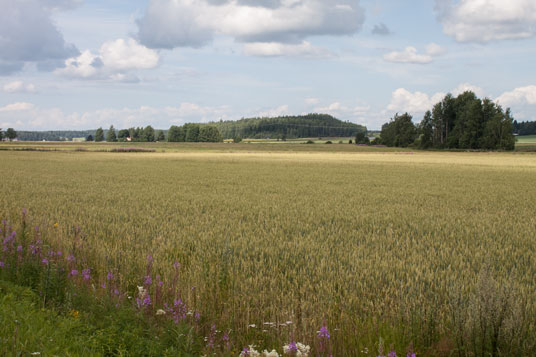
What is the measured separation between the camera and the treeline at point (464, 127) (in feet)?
361

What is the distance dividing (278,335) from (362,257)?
3538 mm

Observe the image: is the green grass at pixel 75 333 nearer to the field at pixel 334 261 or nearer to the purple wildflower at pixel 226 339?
the purple wildflower at pixel 226 339

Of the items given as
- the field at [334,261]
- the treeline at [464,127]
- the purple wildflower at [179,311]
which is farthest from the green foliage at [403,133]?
the purple wildflower at [179,311]

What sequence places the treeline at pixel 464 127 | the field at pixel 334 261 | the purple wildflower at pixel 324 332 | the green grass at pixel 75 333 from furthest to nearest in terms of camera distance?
the treeline at pixel 464 127
the field at pixel 334 261
the purple wildflower at pixel 324 332
the green grass at pixel 75 333

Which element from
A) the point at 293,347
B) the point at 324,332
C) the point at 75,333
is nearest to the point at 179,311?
the point at 75,333

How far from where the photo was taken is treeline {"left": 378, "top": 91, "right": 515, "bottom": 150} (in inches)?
4331

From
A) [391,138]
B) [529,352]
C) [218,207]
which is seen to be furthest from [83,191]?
[391,138]

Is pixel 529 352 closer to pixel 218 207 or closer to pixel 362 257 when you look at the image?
pixel 362 257

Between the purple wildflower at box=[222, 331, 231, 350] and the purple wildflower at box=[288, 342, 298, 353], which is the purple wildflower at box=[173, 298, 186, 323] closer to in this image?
the purple wildflower at box=[222, 331, 231, 350]


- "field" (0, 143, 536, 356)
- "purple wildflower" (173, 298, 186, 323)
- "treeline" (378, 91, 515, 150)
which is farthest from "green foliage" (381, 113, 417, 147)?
"purple wildflower" (173, 298, 186, 323)

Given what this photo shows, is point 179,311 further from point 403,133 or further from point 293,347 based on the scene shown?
point 403,133

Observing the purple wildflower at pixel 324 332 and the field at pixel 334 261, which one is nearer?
→ the purple wildflower at pixel 324 332

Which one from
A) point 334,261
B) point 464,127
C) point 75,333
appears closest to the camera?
point 75,333

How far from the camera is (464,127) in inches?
4798
